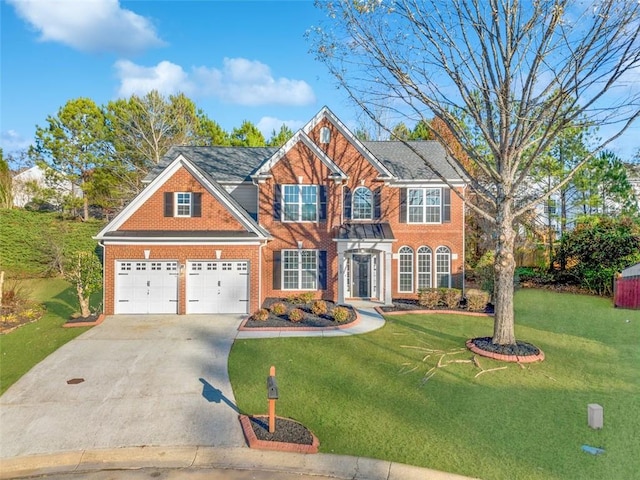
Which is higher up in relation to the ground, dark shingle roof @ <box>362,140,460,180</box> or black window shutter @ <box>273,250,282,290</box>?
dark shingle roof @ <box>362,140,460,180</box>

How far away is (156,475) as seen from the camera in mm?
5781

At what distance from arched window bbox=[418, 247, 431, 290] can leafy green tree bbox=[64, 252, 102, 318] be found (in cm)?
1491

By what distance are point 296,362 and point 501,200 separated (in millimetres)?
7408

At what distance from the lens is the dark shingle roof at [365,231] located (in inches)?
698

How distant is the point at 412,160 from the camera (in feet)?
68.8

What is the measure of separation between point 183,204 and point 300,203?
5544 millimetres

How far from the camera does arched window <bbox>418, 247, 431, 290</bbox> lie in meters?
19.7

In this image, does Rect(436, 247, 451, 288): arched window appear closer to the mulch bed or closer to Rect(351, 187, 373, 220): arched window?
Rect(351, 187, 373, 220): arched window

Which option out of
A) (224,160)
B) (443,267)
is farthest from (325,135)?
(443,267)

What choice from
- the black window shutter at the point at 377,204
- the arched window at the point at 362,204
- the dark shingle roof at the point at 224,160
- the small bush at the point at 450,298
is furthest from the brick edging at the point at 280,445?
the dark shingle roof at the point at 224,160

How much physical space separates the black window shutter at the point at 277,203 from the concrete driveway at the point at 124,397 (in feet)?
24.6

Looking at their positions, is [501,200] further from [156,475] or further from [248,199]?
[248,199]

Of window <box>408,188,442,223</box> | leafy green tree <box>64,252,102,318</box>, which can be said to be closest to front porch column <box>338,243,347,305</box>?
window <box>408,188,442,223</box>

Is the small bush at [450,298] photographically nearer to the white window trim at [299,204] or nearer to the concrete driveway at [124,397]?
the white window trim at [299,204]
